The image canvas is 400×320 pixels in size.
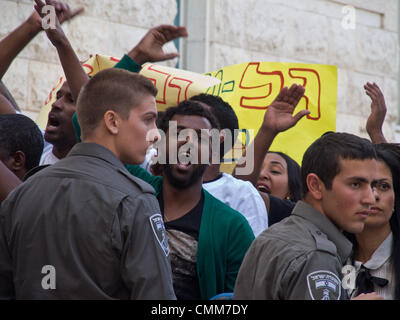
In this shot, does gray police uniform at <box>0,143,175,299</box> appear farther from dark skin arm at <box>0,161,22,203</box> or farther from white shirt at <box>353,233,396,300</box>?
white shirt at <box>353,233,396,300</box>

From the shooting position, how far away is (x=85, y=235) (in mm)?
2654

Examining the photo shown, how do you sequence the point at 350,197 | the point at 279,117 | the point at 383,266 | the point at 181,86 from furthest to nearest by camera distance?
the point at 181,86, the point at 279,117, the point at 383,266, the point at 350,197

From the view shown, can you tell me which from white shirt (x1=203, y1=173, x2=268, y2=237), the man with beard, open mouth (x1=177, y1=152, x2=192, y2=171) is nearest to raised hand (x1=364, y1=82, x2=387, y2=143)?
white shirt (x1=203, y1=173, x2=268, y2=237)

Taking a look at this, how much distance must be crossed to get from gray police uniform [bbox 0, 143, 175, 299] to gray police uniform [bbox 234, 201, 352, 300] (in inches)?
11.4

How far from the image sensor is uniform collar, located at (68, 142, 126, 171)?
9.32 ft

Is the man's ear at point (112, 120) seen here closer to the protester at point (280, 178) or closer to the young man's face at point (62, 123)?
the young man's face at point (62, 123)

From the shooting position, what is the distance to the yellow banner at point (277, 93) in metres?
5.36

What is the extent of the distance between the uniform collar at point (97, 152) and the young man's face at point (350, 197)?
0.77m

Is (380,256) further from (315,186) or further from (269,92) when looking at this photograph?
(269,92)

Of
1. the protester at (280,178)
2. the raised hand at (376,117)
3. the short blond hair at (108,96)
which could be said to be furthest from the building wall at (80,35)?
the short blond hair at (108,96)

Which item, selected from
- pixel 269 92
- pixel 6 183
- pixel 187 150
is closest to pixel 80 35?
pixel 269 92

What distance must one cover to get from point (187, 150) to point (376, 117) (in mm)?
1868

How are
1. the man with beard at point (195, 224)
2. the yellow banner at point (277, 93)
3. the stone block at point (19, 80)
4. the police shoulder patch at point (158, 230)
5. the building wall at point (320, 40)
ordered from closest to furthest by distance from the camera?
the police shoulder patch at point (158, 230) → the man with beard at point (195, 224) → the yellow banner at point (277, 93) → the stone block at point (19, 80) → the building wall at point (320, 40)
